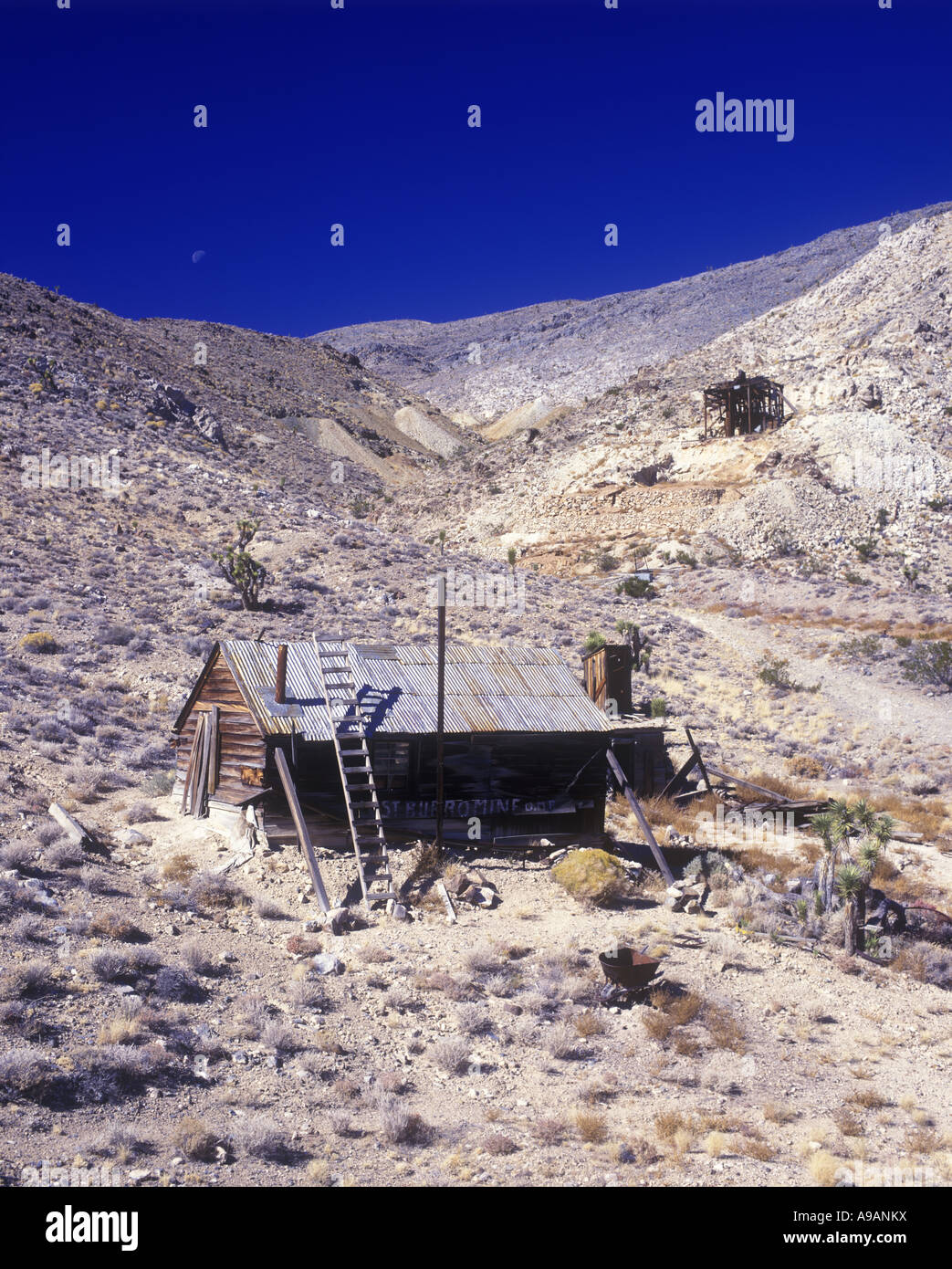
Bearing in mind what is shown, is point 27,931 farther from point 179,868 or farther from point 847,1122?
point 847,1122

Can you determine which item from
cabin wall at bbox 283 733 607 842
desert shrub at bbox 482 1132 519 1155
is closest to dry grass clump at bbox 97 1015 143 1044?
desert shrub at bbox 482 1132 519 1155

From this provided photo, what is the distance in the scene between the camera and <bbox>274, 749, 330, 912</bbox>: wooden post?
44.4 feet

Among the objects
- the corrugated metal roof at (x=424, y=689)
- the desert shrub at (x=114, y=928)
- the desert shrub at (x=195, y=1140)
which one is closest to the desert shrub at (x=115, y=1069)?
the desert shrub at (x=195, y=1140)

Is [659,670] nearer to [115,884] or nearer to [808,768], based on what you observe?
[808,768]

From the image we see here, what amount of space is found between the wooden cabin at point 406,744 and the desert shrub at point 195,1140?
7615mm

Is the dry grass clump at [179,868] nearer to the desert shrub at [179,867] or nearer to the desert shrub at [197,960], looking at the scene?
the desert shrub at [179,867]

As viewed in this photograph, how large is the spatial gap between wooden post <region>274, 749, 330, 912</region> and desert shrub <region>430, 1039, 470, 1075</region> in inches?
144

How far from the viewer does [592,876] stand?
15.1 m

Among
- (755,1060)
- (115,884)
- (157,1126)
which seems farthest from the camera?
(115,884)

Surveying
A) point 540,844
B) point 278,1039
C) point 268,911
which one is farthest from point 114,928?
point 540,844

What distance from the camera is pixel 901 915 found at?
1532 centimetres
